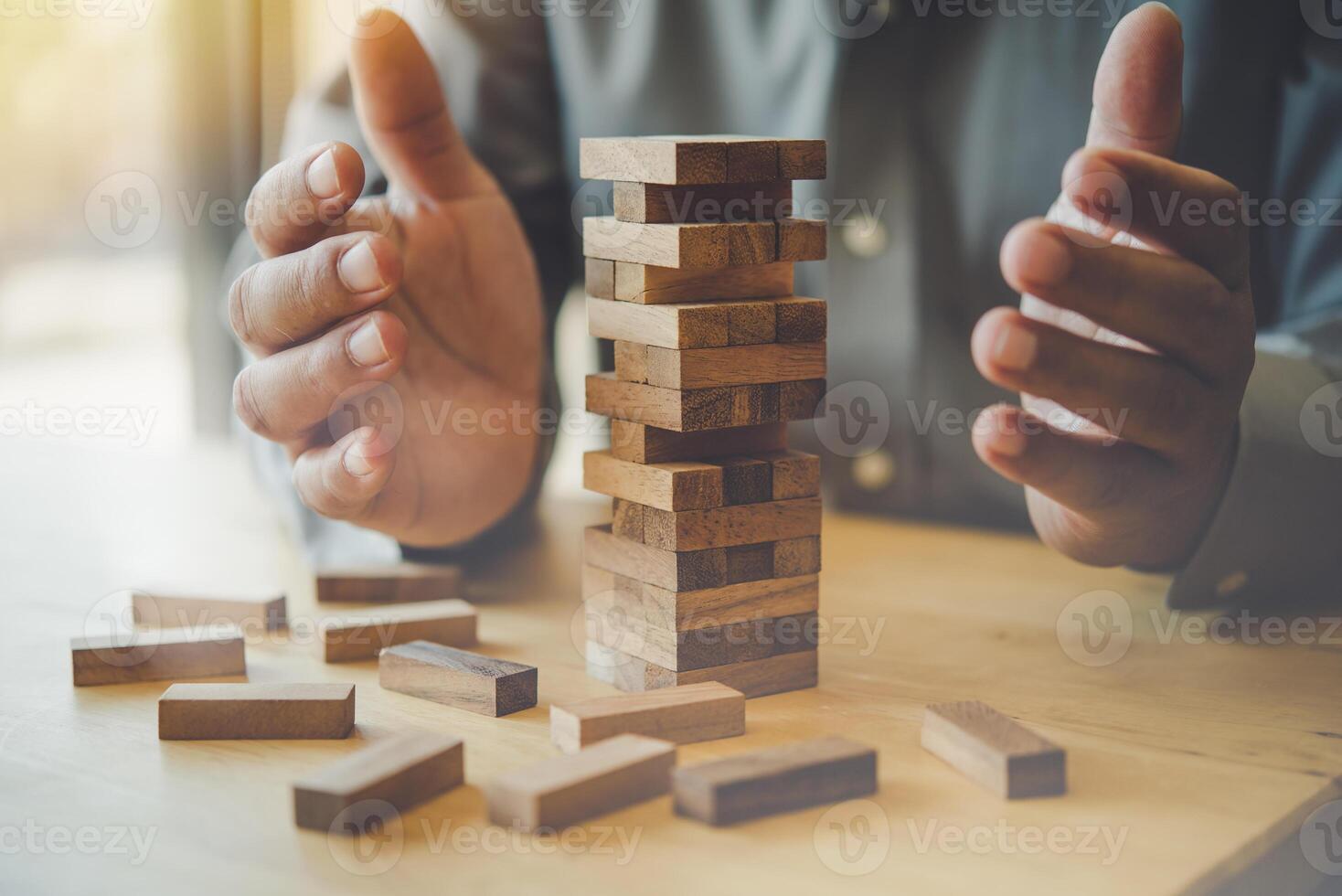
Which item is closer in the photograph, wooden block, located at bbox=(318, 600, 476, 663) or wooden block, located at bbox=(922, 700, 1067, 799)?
wooden block, located at bbox=(922, 700, 1067, 799)

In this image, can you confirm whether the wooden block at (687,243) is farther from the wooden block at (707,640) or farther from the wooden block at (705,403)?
the wooden block at (707,640)

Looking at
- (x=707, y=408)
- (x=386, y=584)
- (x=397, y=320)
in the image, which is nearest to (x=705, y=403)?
(x=707, y=408)

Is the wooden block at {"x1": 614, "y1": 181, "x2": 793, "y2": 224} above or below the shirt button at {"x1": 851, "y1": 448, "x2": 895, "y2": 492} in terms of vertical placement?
above

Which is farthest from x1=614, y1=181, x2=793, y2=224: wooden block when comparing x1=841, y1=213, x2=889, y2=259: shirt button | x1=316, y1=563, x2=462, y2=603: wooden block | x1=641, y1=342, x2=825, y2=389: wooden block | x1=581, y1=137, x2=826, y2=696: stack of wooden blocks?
x1=841, y1=213, x2=889, y2=259: shirt button

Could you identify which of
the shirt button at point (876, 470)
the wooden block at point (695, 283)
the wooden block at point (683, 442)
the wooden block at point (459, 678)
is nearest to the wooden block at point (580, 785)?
the wooden block at point (459, 678)

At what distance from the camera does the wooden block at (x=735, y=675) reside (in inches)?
48.0

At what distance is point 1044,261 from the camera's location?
0.99 meters

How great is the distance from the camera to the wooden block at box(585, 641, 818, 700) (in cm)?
122

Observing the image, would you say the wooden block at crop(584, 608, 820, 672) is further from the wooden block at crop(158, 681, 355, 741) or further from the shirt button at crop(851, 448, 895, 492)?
the shirt button at crop(851, 448, 895, 492)

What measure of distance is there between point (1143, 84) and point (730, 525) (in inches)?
24.4

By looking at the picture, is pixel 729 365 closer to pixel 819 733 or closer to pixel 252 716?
pixel 819 733

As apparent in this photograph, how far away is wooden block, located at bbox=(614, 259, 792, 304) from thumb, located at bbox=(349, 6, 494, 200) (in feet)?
1.60

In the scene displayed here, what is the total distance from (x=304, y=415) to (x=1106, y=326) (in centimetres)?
89

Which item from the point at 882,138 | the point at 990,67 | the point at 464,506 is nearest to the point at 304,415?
the point at 464,506
